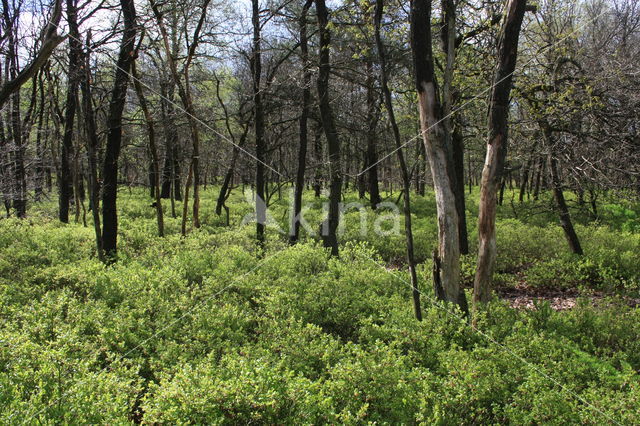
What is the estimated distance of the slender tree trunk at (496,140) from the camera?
514 cm

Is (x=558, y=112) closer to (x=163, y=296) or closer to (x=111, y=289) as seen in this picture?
(x=163, y=296)

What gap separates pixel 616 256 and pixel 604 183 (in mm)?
2916

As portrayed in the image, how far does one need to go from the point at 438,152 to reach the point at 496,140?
0.78 meters

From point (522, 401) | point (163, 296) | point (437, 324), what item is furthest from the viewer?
point (163, 296)

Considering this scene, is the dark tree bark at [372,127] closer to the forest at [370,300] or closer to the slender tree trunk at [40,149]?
the forest at [370,300]

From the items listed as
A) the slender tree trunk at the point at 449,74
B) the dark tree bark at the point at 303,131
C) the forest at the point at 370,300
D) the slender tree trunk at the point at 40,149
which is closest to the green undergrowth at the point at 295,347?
the forest at the point at 370,300

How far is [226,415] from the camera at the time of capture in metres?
3.06

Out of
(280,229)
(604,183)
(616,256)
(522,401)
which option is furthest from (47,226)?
Result: (616,256)

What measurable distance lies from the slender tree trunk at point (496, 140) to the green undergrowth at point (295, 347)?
1.86 feet

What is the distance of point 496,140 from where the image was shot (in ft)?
17.7

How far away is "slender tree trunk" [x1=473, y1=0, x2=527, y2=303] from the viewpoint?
5145mm

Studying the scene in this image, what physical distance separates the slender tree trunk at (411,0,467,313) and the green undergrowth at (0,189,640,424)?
0.48m

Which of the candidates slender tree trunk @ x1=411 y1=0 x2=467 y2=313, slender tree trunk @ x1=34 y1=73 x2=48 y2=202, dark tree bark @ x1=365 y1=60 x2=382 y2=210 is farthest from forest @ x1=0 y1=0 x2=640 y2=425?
slender tree trunk @ x1=34 y1=73 x2=48 y2=202

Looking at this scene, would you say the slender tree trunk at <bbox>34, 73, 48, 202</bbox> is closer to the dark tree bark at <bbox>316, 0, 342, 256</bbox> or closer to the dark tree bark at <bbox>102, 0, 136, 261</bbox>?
the dark tree bark at <bbox>102, 0, 136, 261</bbox>
